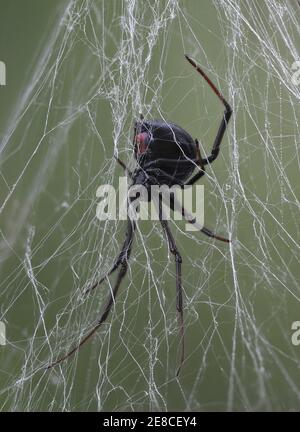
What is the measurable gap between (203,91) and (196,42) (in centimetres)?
11

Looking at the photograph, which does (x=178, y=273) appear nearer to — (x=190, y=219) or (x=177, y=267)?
(x=177, y=267)

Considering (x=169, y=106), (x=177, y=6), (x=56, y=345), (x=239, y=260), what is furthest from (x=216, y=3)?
(x=56, y=345)

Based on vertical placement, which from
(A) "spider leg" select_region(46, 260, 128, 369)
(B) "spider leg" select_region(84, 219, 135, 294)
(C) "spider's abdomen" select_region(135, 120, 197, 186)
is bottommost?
(A) "spider leg" select_region(46, 260, 128, 369)

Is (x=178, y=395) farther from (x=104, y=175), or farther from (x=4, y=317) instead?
(x=104, y=175)

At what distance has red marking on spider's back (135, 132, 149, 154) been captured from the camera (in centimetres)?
134

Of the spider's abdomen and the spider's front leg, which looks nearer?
the spider's abdomen

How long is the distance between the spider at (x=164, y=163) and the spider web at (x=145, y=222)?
0.09 feet

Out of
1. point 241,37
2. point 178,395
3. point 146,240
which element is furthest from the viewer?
point 178,395

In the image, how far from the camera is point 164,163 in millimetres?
1382

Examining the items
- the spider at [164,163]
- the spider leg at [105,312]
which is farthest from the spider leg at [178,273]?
the spider leg at [105,312]

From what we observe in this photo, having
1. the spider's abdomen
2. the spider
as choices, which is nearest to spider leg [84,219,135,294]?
the spider

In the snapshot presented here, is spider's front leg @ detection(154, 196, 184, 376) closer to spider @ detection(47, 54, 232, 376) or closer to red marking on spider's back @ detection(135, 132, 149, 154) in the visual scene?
spider @ detection(47, 54, 232, 376)

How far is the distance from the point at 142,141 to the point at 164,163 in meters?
0.06

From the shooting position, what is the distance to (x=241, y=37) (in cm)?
147
